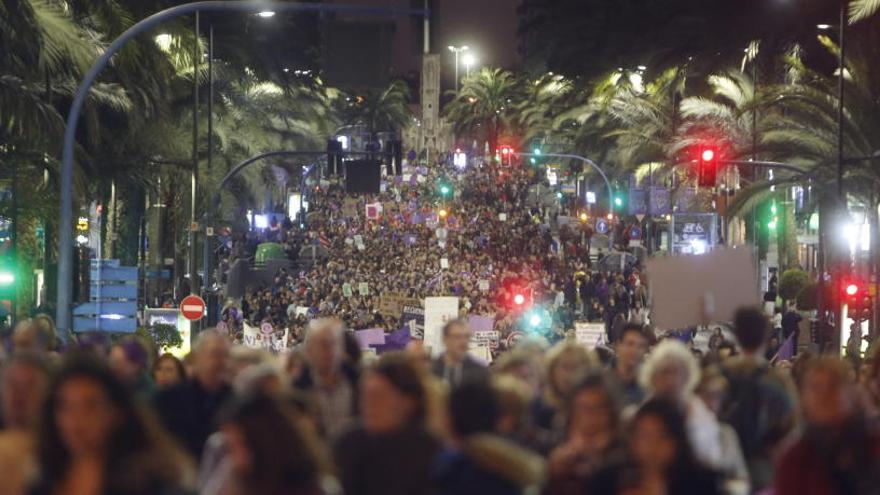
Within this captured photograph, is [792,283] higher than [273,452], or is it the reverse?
[792,283]

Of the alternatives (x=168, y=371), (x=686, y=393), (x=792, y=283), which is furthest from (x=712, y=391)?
(x=792, y=283)

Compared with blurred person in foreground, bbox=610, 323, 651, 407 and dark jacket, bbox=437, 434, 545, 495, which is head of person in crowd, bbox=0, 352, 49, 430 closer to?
dark jacket, bbox=437, 434, 545, 495

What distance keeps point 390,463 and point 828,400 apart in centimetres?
219

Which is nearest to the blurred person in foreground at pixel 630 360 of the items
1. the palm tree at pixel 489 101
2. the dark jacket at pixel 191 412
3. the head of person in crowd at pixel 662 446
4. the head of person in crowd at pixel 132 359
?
the dark jacket at pixel 191 412

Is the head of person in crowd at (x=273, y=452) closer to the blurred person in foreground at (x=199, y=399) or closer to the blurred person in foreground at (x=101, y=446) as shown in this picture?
the blurred person in foreground at (x=101, y=446)

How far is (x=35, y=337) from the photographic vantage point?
12617 millimetres

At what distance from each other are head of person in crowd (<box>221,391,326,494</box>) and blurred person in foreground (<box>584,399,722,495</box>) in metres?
1.23

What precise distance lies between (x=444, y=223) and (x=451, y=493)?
81.5 meters

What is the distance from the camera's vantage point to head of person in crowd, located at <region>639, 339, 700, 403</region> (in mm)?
8828

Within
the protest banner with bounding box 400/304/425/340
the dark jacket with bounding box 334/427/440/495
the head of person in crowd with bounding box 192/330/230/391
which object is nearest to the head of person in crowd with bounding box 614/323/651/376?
the head of person in crowd with bounding box 192/330/230/391

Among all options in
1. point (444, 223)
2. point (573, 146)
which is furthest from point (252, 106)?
point (444, 223)

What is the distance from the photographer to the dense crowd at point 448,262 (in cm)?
4356

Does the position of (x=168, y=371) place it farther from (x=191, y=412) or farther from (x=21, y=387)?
(x=21, y=387)

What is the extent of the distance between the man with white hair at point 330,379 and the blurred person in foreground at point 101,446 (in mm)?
3515
